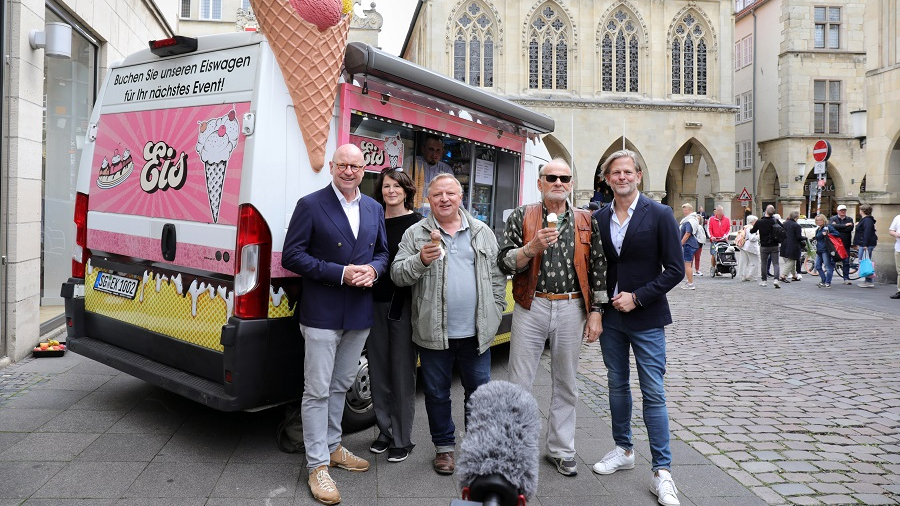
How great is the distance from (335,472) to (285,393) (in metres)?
0.55

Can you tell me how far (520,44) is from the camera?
33844mm

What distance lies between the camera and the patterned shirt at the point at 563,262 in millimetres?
4141

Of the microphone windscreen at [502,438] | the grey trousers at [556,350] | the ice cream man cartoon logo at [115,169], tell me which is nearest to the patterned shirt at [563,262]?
the grey trousers at [556,350]

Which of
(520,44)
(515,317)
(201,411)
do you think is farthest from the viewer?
(520,44)

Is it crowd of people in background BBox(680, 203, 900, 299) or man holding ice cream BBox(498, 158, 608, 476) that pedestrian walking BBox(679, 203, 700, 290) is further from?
man holding ice cream BBox(498, 158, 608, 476)

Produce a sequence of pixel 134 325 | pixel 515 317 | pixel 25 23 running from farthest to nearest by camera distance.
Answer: pixel 25 23, pixel 134 325, pixel 515 317

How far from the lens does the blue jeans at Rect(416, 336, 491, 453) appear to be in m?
4.23

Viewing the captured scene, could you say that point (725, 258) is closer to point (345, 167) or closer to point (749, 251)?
point (749, 251)

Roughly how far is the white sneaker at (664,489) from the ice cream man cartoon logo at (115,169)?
3.90 meters

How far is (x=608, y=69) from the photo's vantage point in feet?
115

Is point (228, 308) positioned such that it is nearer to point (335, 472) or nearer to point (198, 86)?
point (335, 472)

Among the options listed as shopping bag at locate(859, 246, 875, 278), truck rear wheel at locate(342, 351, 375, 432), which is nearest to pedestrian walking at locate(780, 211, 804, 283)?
shopping bag at locate(859, 246, 875, 278)

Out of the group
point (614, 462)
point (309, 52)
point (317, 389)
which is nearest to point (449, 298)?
point (317, 389)

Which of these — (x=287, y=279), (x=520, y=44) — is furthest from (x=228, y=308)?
(x=520, y=44)
